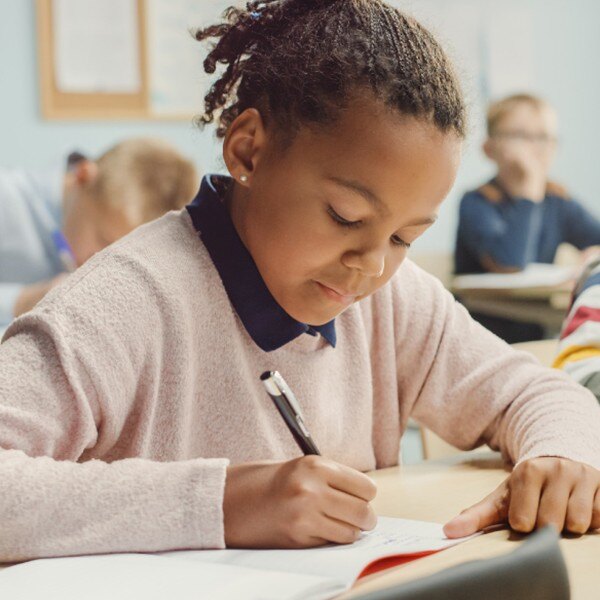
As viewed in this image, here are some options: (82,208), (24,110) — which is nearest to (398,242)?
(82,208)

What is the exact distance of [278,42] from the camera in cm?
87

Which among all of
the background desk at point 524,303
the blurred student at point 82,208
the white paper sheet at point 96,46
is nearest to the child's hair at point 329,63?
the blurred student at point 82,208

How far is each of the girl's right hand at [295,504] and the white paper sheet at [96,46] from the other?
2.94m

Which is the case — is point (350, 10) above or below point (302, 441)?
above

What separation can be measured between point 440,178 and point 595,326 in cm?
40

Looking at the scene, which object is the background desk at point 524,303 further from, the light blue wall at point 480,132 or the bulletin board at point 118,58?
the bulletin board at point 118,58

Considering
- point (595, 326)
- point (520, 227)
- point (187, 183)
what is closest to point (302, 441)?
point (595, 326)

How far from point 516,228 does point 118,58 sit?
1.57 m

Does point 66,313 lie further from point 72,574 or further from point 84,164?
point 84,164

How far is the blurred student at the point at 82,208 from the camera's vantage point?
6.96ft

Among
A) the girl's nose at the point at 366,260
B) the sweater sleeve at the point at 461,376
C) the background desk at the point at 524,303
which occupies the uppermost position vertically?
the girl's nose at the point at 366,260

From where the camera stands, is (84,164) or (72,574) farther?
(84,164)

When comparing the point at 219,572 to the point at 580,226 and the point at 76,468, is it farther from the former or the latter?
the point at 580,226

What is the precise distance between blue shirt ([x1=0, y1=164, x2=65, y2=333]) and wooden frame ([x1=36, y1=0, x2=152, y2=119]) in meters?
0.51
